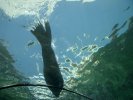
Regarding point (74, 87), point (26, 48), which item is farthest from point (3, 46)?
point (74, 87)

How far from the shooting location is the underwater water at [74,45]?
476 inches

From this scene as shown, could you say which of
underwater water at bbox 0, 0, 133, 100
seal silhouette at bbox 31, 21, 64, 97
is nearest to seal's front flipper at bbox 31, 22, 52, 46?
seal silhouette at bbox 31, 21, 64, 97

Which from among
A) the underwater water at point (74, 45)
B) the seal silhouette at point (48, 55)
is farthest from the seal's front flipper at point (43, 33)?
the underwater water at point (74, 45)

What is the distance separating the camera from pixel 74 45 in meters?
13.1

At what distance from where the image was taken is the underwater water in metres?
12.1

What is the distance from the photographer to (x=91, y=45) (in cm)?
1278

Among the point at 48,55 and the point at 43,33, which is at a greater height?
the point at 43,33

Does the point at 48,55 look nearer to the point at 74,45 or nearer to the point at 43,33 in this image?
the point at 43,33

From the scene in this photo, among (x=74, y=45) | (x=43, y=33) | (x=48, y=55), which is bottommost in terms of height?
(x=48, y=55)

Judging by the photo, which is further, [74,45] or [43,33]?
[74,45]

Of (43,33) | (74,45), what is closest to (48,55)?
(43,33)

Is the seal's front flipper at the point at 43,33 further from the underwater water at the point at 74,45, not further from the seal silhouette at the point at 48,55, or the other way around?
the underwater water at the point at 74,45

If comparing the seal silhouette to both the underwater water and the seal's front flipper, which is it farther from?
the underwater water

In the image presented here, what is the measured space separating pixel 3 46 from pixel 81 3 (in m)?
4.84
